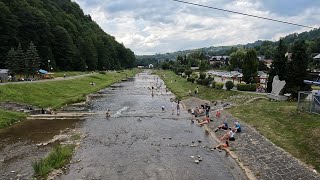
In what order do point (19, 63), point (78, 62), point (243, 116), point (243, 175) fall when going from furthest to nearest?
point (78, 62), point (19, 63), point (243, 116), point (243, 175)

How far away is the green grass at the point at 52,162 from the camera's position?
80.4ft

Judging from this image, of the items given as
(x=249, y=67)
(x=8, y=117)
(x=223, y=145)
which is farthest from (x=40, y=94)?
(x=249, y=67)

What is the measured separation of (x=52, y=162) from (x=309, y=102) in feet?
91.5

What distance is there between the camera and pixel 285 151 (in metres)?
28.1

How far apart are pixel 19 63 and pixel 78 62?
6634 centimetres

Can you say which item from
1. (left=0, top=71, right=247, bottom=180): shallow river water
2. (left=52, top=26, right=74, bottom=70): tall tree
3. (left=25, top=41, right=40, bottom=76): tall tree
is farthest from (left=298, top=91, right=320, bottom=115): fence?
(left=52, top=26, right=74, bottom=70): tall tree

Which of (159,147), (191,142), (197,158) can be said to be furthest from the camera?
(191,142)

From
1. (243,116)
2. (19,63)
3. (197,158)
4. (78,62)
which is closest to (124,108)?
(243,116)

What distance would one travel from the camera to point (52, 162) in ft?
87.2

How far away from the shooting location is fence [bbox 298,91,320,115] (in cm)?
3408

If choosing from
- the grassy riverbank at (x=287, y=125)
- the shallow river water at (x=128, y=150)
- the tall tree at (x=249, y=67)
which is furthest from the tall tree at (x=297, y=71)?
the tall tree at (x=249, y=67)

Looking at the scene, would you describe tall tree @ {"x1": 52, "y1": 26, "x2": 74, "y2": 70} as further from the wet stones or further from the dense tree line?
the wet stones

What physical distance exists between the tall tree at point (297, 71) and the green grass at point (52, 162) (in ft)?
109

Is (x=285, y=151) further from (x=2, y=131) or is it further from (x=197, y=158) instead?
(x=2, y=131)
